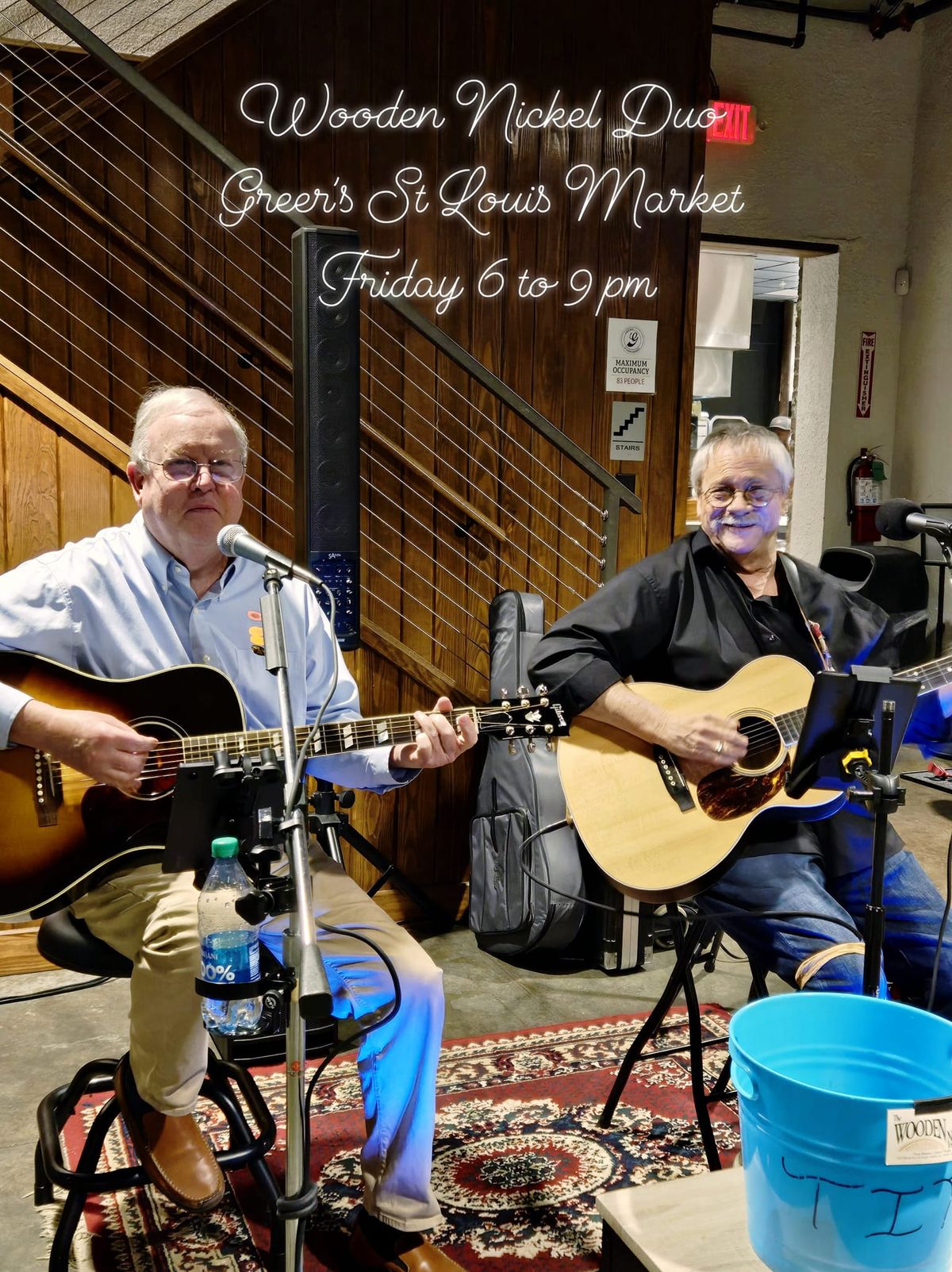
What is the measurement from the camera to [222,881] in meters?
1.57

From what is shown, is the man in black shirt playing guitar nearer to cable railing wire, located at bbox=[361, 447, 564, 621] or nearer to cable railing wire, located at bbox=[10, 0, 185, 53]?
cable railing wire, located at bbox=[361, 447, 564, 621]

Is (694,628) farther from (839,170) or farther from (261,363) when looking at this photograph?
(839,170)

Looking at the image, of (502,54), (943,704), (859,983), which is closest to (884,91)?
(502,54)

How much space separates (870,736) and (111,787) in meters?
1.25

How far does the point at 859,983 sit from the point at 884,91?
5.89 meters

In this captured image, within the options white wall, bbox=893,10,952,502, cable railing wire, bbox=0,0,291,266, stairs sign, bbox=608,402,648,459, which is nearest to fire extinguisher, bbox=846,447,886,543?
white wall, bbox=893,10,952,502

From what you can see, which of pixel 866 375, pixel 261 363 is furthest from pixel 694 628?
pixel 866 375

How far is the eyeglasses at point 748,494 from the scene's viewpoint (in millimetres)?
2354

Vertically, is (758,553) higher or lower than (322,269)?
lower

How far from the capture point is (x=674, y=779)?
2.15 meters

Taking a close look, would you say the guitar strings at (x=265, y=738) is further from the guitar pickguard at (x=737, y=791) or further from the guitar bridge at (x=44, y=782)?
the guitar pickguard at (x=737, y=791)

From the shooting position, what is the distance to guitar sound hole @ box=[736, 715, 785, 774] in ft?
6.91

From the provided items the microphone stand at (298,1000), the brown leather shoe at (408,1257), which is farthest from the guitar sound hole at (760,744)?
the microphone stand at (298,1000)

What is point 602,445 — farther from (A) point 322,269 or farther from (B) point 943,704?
(B) point 943,704
